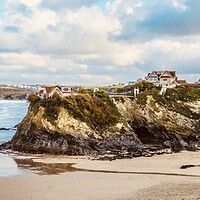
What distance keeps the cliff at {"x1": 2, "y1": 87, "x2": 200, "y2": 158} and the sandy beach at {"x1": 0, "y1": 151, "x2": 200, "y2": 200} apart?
16.5 ft

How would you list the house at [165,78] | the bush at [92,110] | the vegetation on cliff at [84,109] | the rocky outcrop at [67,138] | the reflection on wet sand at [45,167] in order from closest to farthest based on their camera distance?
the reflection on wet sand at [45,167] → the rocky outcrop at [67,138] → the vegetation on cliff at [84,109] → the bush at [92,110] → the house at [165,78]

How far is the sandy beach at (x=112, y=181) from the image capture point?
22.8 meters

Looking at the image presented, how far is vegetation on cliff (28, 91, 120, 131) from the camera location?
147 feet

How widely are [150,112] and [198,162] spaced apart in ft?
58.2

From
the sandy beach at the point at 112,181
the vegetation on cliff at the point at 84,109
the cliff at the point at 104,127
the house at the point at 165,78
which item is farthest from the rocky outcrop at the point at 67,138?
the house at the point at 165,78

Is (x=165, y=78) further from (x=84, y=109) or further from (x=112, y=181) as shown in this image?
(x=112, y=181)

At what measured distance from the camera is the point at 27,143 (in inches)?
1699

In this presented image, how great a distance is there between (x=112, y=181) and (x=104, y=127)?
18443 millimetres

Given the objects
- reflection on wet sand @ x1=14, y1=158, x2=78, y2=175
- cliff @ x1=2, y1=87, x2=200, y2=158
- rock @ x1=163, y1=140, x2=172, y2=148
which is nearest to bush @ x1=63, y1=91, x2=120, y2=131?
cliff @ x1=2, y1=87, x2=200, y2=158

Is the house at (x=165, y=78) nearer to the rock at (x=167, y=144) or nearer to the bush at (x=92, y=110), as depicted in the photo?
the bush at (x=92, y=110)

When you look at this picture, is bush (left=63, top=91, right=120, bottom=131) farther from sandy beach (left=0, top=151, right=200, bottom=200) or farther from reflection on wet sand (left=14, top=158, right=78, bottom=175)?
reflection on wet sand (left=14, top=158, right=78, bottom=175)

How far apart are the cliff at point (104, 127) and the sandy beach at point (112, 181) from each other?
16.5 ft

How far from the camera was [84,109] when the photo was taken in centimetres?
4659

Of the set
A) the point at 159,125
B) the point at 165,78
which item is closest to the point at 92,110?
the point at 159,125
